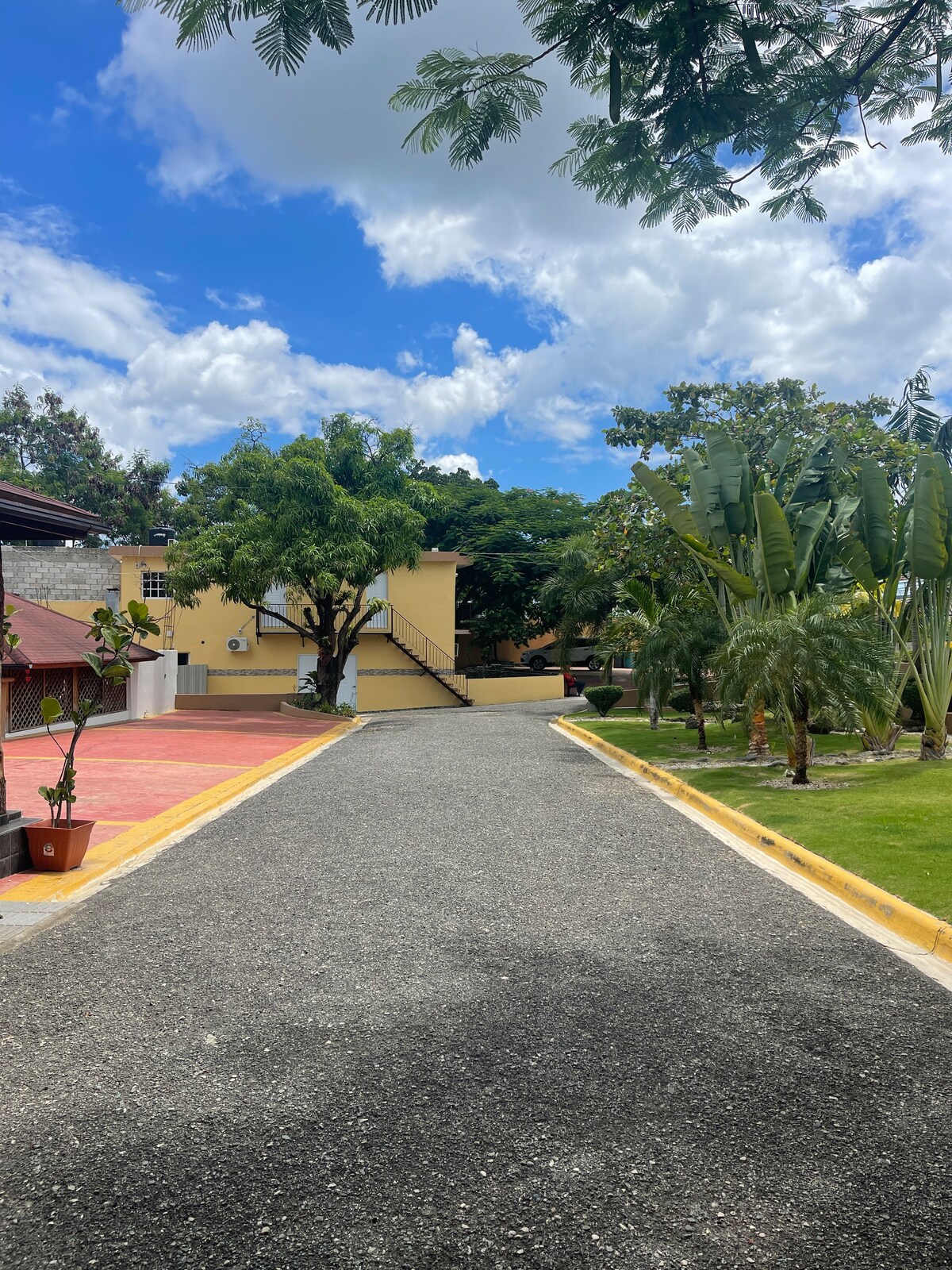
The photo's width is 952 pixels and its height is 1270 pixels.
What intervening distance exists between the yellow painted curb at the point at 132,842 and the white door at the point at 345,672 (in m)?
21.1

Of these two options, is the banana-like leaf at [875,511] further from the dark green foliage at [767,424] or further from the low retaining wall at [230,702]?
the low retaining wall at [230,702]

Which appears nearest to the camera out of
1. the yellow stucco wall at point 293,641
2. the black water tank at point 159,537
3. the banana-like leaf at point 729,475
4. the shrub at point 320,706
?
the banana-like leaf at point 729,475

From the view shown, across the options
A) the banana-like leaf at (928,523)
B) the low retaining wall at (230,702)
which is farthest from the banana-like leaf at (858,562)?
the low retaining wall at (230,702)

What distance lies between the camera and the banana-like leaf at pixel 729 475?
15328mm

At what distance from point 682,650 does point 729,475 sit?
3128 mm

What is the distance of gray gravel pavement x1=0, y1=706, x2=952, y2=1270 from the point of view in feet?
9.04

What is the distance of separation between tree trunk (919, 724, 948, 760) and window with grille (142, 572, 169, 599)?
2796cm

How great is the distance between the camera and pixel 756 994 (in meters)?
4.60

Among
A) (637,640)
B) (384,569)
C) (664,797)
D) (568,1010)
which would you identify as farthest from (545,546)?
(568,1010)

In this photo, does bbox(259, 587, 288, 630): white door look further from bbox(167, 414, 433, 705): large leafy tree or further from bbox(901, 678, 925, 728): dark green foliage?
bbox(901, 678, 925, 728): dark green foliage

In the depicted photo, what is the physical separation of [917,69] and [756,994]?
4.54 meters

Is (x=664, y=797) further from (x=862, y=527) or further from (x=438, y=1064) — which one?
(x=438, y=1064)

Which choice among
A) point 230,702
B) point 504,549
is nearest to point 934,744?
point 230,702

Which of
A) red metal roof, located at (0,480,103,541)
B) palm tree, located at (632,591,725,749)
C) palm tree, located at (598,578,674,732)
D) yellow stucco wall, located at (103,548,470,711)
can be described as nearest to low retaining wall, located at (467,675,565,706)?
yellow stucco wall, located at (103,548,470,711)
